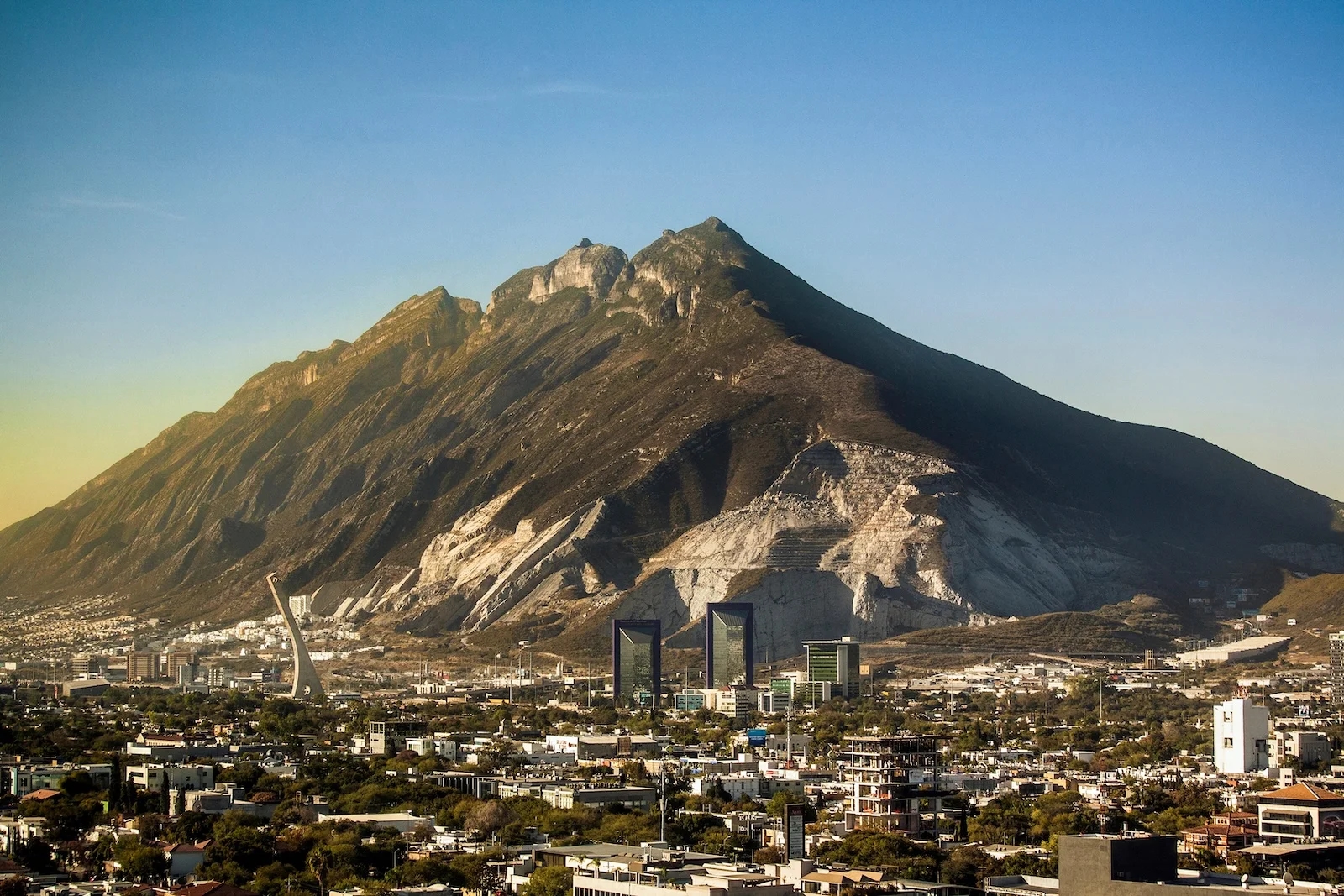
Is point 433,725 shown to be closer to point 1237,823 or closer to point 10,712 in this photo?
point 10,712

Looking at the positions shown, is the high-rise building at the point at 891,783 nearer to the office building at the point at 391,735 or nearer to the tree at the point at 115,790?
the tree at the point at 115,790

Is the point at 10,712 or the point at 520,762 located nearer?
the point at 520,762

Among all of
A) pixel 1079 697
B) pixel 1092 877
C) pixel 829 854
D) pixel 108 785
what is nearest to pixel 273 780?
pixel 108 785

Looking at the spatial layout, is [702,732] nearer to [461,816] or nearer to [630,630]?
[630,630]

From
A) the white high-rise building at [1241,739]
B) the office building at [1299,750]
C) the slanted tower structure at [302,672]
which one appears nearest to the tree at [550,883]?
the office building at [1299,750]

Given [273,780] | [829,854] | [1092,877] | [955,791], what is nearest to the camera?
[1092,877]

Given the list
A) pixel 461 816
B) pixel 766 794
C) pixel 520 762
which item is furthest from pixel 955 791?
pixel 520 762

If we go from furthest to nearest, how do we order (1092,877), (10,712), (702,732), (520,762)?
(10,712), (702,732), (520,762), (1092,877)
